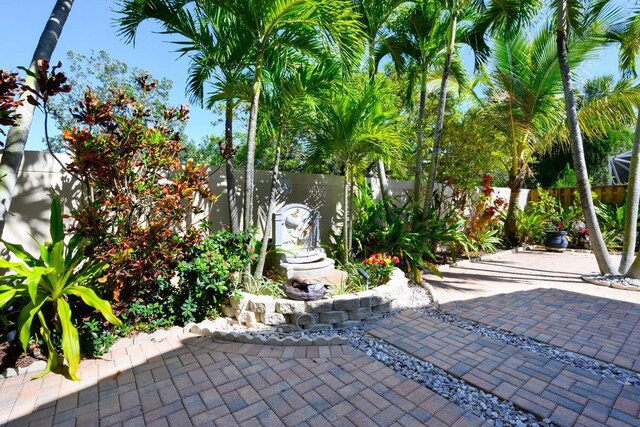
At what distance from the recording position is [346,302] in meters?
3.41

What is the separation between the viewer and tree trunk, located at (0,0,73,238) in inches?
109

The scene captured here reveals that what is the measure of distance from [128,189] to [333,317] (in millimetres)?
2567

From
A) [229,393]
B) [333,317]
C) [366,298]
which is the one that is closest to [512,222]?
[366,298]

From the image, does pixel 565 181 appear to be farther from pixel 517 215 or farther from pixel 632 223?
pixel 632 223

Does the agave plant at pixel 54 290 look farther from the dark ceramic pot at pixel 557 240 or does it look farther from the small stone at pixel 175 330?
the dark ceramic pot at pixel 557 240

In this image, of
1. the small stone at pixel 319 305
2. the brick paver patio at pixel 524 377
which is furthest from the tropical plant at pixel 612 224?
the small stone at pixel 319 305

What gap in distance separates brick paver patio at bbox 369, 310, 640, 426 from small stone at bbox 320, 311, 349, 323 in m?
0.35

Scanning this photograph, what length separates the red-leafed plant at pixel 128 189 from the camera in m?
2.74

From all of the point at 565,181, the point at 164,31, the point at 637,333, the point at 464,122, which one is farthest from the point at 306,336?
the point at 565,181

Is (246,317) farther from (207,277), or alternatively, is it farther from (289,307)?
(207,277)

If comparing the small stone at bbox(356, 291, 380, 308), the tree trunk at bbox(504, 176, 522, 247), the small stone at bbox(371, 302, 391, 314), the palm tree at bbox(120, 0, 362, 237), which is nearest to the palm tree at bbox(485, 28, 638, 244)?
the tree trunk at bbox(504, 176, 522, 247)

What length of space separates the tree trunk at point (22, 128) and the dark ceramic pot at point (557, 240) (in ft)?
35.8

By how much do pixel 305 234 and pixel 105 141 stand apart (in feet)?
9.65

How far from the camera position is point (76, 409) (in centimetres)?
208
